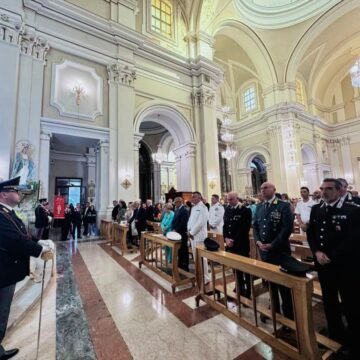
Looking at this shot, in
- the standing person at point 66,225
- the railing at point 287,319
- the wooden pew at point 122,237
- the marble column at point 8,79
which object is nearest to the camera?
the railing at point 287,319

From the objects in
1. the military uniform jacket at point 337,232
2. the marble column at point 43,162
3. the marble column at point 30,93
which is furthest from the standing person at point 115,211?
the military uniform jacket at point 337,232

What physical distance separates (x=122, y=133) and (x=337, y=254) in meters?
7.63

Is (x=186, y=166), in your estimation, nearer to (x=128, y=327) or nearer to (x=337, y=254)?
(x=128, y=327)

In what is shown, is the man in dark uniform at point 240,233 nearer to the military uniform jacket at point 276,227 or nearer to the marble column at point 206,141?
the military uniform jacket at point 276,227

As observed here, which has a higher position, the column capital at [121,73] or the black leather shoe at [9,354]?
the column capital at [121,73]

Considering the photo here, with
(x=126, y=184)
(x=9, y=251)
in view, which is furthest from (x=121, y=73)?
(x=9, y=251)

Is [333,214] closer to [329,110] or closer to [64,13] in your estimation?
[64,13]

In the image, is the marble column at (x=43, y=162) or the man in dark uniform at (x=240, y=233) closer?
the man in dark uniform at (x=240, y=233)

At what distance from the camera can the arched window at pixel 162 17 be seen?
33.2ft

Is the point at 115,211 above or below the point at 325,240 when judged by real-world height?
above

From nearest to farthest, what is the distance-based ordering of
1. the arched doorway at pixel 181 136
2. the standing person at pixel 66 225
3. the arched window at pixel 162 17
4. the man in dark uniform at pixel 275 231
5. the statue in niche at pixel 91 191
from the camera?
the man in dark uniform at pixel 275 231 < the standing person at pixel 66 225 < the arched doorway at pixel 181 136 < the arched window at pixel 162 17 < the statue in niche at pixel 91 191

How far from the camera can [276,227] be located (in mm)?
2463

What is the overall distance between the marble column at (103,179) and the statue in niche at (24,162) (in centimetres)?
213

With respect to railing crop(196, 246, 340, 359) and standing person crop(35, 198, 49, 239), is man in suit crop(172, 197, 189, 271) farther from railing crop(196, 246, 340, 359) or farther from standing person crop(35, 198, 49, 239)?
standing person crop(35, 198, 49, 239)
